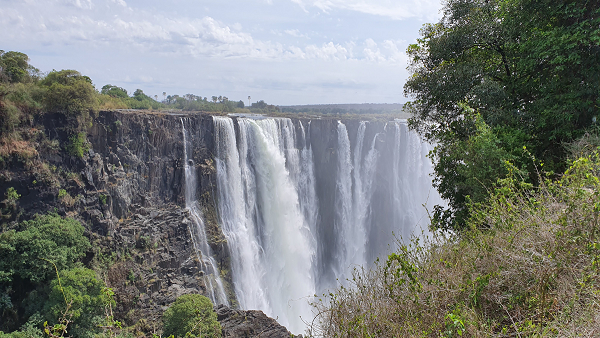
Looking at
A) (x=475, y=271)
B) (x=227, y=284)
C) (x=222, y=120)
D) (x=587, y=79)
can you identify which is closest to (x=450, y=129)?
(x=587, y=79)

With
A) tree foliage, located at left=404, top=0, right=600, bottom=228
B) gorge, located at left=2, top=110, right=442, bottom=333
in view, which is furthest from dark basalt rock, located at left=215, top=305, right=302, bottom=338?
tree foliage, located at left=404, top=0, right=600, bottom=228

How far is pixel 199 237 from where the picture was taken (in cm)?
2100

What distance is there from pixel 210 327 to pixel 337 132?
2127 centimetres

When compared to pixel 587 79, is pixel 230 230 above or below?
below

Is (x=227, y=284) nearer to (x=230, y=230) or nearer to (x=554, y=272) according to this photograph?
(x=230, y=230)

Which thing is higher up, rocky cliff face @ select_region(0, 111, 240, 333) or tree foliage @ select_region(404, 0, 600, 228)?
tree foliage @ select_region(404, 0, 600, 228)

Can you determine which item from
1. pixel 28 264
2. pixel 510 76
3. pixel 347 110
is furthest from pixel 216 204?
pixel 347 110

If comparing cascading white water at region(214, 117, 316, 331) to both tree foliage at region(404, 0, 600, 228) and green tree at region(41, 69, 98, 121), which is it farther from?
tree foliage at region(404, 0, 600, 228)

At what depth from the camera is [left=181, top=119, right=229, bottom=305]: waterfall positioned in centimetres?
2028

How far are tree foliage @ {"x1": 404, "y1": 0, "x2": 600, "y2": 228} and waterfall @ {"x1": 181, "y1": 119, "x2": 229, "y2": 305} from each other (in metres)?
15.7

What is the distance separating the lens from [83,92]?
57.6ft

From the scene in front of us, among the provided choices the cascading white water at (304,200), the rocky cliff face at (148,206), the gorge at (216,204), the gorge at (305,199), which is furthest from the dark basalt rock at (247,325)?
the rocky cliff face at (148,206)

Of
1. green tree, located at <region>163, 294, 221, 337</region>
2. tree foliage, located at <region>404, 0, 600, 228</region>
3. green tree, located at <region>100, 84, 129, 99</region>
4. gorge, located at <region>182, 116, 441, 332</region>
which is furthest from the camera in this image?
green tree, located at <region>100, 84, 129, 99</region>

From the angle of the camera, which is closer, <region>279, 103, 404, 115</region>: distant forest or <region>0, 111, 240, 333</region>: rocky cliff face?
<region>0, 111, 240, 333</region>: rocky cliff face
